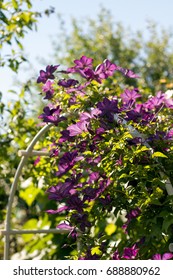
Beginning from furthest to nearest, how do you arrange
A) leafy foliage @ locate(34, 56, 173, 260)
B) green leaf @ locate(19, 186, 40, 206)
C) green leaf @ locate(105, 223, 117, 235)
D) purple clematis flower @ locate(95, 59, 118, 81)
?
1. green leaf @ locate(19, 186, 40, 206)
2. green leaf @ locate(105, 223, 117, 235)
3. purple clematis flower @ locate(95, 59, 118, 81)
4. leafy foliage @ locate(34, 56, 173, 260)

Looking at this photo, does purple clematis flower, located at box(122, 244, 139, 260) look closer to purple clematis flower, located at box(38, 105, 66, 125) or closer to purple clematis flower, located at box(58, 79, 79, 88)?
purple clematis flower, located at box(38, 105, 66, 125)

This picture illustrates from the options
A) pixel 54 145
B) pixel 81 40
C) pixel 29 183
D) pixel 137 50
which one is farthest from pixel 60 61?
pixel 54 145

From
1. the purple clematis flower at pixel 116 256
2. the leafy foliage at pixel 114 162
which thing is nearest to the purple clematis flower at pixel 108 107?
the leafy foliage at pixel 114 162

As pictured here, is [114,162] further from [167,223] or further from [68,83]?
[68,83]

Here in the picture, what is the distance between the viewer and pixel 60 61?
1509 centimetres

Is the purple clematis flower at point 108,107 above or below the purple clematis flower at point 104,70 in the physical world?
below

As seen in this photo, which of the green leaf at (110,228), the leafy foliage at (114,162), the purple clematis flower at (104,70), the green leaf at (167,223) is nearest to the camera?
the green leaf at (167,223)

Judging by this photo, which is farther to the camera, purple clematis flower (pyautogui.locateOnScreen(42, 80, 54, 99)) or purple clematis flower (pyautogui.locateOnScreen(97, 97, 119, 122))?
purple clematis flower (pyautogui.locateOnScreen(42, 80, 54, 99))

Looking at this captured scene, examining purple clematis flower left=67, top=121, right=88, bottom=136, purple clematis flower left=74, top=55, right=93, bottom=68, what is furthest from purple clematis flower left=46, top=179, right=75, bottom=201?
purple clematis flower left=74, top=55, right=93, bottom=68

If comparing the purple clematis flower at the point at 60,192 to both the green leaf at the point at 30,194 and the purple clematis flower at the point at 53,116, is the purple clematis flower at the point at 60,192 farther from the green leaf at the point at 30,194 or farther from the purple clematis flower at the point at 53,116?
the green leaf at the point at 30,194

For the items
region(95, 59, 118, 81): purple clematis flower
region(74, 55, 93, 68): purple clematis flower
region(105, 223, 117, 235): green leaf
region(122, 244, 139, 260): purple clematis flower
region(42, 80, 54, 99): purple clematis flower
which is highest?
region(74, 55, 93, 68): purple clematis flower

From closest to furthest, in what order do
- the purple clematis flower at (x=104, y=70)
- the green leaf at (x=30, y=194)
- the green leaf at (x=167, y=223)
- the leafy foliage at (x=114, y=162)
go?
the green leaf at (x=167, y=223) < the leafy foliage at (x=114, y=162) < the purple clematis flower at (x=104, y=70) < the green leaf at (x=30, y=194)

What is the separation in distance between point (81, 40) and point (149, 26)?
1.85 meters

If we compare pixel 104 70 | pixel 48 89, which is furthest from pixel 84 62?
pixel 48 89
